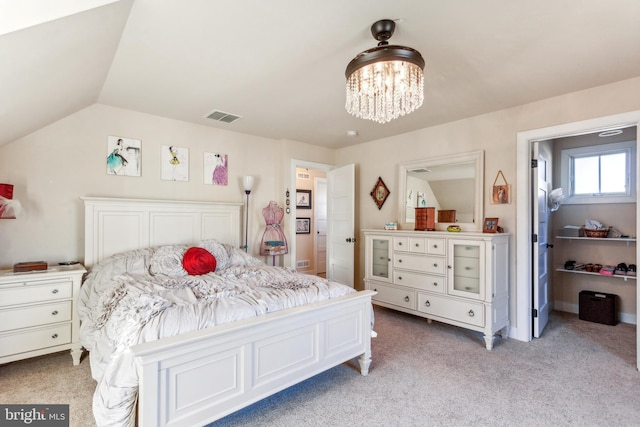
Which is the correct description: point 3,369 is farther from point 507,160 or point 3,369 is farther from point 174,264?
point 507,160

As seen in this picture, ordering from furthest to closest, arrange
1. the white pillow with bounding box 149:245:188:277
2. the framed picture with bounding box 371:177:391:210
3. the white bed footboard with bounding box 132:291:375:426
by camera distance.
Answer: the framed picture with bounding box 371:177:391:210, the white pillow with bounding box 149:245:188:277, the white bed footboard with bounding box 132:291:375:426

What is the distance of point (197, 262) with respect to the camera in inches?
112

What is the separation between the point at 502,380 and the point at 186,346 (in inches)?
90.9

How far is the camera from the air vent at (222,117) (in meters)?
3.43

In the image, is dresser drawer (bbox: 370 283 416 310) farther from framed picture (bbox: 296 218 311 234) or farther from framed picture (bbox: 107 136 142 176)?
framed picture (bbox: 107 136 142 176)

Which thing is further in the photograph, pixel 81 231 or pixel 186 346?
pixel 81 231

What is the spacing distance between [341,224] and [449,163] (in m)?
1.75

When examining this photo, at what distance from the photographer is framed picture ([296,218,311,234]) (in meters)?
6.05

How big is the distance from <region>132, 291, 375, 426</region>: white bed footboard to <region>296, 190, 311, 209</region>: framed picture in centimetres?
384

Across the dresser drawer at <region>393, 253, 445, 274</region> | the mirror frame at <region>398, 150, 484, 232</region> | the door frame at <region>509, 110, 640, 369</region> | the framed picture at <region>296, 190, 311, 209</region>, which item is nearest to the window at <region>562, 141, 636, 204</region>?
the door frame at <region>509, 110, 640, 369</region>

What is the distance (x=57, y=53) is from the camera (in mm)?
1728

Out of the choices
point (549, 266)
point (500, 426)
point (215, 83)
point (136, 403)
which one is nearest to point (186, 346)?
point (136, 403)

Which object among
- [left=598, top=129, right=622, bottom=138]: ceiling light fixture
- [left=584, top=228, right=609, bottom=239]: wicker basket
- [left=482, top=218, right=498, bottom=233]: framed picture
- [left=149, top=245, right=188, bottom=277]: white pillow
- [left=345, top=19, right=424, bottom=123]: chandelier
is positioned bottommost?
[left=149, top=245, right=188, bottom=277]: white pillow

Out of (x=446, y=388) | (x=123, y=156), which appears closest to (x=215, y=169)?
(x=123, y=156)
